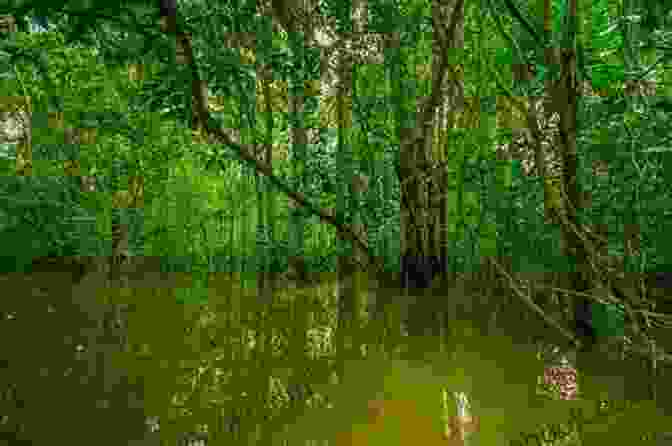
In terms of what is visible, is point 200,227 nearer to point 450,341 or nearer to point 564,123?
point 450,341

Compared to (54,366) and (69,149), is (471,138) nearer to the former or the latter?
(54,366)

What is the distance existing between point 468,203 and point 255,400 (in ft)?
17.8

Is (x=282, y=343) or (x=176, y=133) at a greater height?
(x=176, y=133)

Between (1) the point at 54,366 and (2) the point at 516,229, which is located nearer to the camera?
(1) the point at 54,366

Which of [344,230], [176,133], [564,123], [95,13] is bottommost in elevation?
[344,230]

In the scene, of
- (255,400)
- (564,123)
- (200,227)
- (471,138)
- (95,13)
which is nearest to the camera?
(95,13)

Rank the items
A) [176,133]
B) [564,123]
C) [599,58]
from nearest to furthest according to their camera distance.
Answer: [564,123]
[599,58]
[176,133]

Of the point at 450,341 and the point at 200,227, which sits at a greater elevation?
the point at 200,227

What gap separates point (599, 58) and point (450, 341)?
8.25 feet

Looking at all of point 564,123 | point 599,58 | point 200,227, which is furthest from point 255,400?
point 200,227

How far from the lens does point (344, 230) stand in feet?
14.2

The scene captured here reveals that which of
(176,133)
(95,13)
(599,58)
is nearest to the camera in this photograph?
(95,13)

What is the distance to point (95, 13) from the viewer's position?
7.92 ft

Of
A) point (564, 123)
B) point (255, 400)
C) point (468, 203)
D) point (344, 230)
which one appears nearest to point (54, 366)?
point (255, 400)
